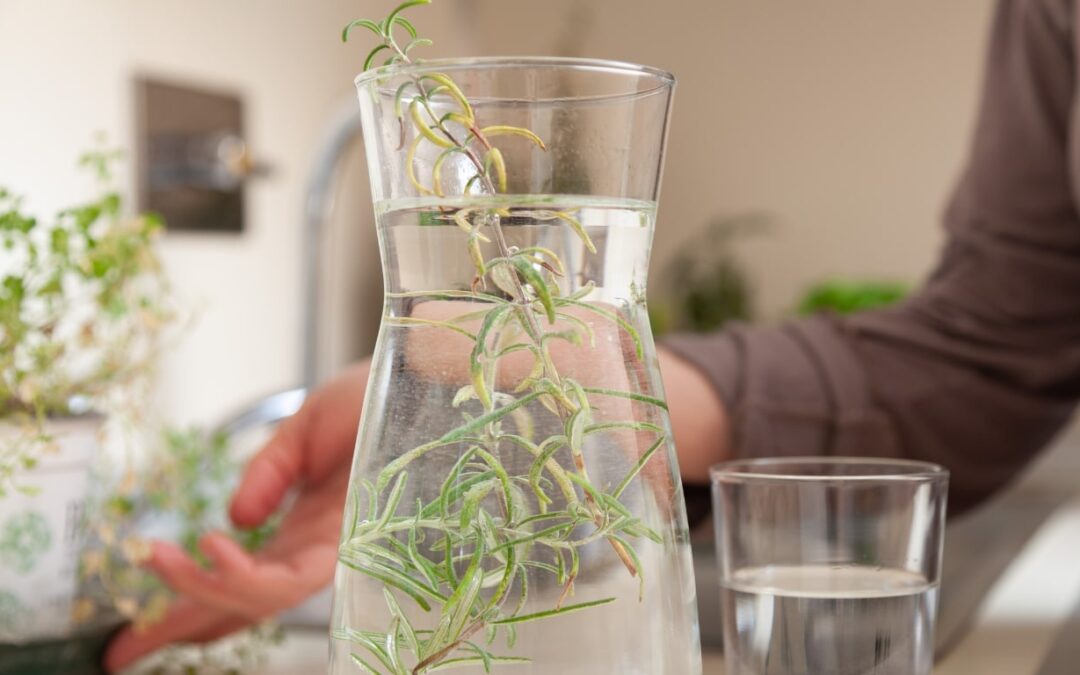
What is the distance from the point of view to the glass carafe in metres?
0.21

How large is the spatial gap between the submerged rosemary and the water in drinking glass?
0.06 meters

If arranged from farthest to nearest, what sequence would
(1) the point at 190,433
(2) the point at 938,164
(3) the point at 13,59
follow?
(2) the point at 938,164 < (3) the point at 13,59 < (1) the point at 190,433

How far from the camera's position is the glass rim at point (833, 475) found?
0.88 feet

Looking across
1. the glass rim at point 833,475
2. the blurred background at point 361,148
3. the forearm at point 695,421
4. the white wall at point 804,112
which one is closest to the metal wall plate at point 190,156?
the blurred background at point 361,148

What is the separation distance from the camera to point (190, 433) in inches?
21.7

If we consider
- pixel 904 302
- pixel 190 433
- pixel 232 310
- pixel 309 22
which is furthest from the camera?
pixel 309 22

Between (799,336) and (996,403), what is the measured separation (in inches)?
4.6

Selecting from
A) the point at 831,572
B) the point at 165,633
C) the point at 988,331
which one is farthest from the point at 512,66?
the point at 988,331

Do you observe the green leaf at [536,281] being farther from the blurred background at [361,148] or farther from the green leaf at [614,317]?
the blurred background at [361,148]

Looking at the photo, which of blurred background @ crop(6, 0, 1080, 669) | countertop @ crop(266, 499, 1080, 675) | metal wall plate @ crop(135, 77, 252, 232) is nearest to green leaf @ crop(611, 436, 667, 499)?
countertop @ crop(266, 499, 1080, 675)

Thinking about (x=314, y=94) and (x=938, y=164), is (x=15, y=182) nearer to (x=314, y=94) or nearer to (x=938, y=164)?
(x=314, y=94)

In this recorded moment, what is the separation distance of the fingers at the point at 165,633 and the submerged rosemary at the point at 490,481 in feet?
0.62

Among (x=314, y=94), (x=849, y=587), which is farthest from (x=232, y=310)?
(x=849, y=587)

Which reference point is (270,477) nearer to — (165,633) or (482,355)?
(165,633)
